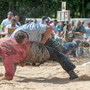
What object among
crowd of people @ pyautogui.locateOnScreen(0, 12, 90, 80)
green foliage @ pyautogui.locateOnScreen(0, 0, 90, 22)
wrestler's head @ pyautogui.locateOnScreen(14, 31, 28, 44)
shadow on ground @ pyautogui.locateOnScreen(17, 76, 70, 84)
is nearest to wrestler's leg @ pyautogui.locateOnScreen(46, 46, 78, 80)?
crowd of people @ pyautogui.locateOnScreen(0, 12, 90, 80)

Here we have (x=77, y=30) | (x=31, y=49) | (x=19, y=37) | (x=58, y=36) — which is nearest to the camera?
(x=19, y=37)

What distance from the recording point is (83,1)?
85.4 feet

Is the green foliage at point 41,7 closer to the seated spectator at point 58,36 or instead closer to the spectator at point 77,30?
the spectator at point 77,30

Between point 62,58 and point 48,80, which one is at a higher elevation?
point 62,58

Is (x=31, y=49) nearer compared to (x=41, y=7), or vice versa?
(x=31, y=49)

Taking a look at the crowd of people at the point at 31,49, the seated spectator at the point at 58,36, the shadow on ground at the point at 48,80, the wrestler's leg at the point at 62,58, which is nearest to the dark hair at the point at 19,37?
the crowd of people at the point at 31,49

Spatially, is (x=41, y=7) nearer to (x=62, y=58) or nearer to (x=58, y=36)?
(x=58, y=36)

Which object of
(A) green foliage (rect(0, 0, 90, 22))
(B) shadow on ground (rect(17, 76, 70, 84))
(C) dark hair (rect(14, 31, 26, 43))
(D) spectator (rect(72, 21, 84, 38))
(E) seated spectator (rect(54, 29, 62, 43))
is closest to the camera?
(C) dark hair (rect(14, 31, 26, 43))

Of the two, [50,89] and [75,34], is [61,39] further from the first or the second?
[50,89]

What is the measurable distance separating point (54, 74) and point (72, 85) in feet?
5.43

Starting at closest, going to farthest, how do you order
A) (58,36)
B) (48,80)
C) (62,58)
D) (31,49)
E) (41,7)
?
(31,49), (62,58), (48,80), (58,36), (41,7)

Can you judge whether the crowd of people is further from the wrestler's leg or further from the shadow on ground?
the shadow on ground

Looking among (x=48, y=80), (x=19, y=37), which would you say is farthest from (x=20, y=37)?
(x=48, y=80)

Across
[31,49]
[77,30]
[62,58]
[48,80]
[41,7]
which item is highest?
[31,49]
